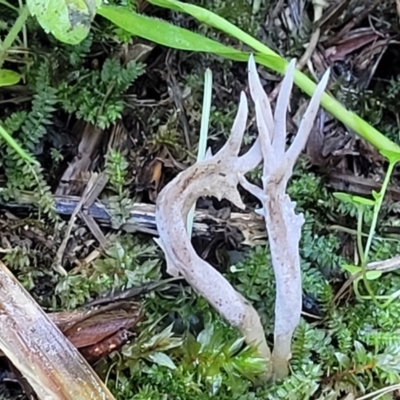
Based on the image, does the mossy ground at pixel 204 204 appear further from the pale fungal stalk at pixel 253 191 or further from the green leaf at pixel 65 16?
the green leaf at pixel 65 16

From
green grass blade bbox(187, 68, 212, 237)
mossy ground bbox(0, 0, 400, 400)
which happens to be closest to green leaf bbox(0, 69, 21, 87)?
mossy ground bbox(0, 0, 400, 400)

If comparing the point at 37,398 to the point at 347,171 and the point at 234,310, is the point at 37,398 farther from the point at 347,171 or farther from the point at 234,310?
the point at 347,171

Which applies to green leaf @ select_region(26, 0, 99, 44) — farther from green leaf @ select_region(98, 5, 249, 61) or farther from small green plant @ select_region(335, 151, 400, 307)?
small green plant @ select_region(335, 151, 400, 307)

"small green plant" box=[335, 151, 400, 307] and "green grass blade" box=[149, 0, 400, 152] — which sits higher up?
"green grass blade" box=[149, 0, 400, 152]

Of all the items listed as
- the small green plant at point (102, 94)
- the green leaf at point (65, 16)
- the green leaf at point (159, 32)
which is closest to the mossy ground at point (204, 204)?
the small green plant at point (102, 94)

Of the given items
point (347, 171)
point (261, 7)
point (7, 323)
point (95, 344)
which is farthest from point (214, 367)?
point (261, 7)

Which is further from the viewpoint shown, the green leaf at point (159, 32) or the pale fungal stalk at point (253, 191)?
the green leaf at point (159, 32)
